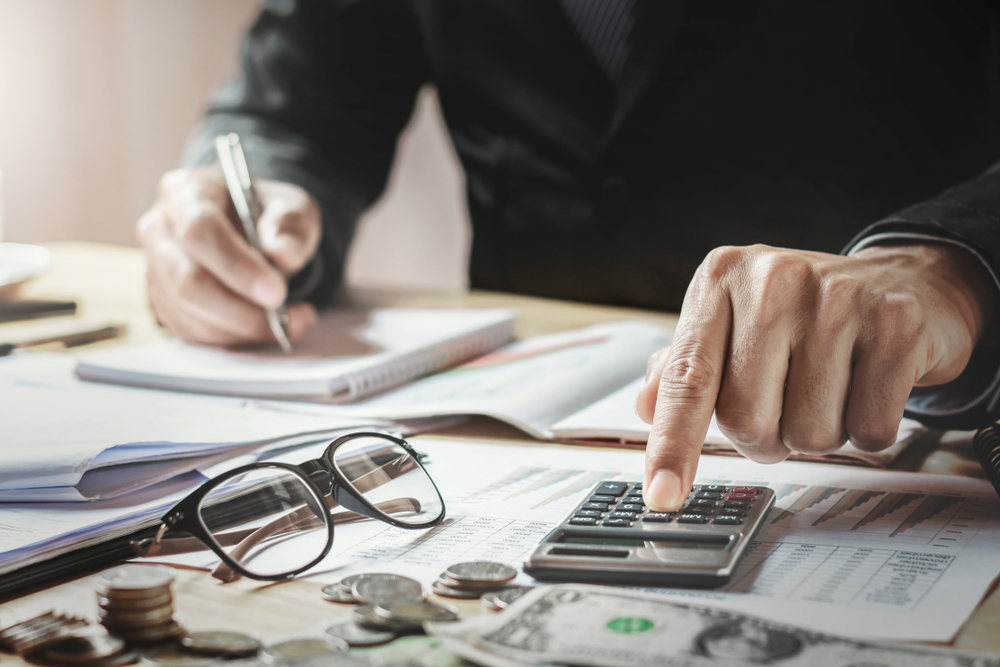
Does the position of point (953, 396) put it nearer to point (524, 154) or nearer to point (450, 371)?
point (450, 371)

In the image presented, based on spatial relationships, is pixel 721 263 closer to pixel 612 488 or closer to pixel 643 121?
pixel 612 488

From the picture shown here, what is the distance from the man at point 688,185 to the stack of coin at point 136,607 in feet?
0.85

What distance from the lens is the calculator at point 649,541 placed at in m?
0.47

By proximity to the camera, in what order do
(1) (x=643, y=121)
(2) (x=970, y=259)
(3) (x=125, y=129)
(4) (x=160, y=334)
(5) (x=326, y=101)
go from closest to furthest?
1. (2) (x=970, y=259)
2. (4) (x=160, y=334)
3. (1) (x=643, y=121)
4. (5) (x=326, y=101)
5. (3) (x=125, y=129)

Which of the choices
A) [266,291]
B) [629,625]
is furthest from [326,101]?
[629,625]

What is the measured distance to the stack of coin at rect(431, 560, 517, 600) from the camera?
1.54 feet

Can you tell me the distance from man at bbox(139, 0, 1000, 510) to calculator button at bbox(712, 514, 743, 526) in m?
0.02

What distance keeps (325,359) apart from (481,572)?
518 millimetres

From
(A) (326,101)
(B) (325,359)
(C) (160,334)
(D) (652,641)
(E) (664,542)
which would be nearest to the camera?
(D) (652,641)

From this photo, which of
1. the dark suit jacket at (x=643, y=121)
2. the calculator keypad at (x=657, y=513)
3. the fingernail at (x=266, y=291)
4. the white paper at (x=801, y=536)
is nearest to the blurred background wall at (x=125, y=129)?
the dark suit jacket at (x=643, y=121)

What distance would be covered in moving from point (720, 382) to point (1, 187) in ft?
7.45

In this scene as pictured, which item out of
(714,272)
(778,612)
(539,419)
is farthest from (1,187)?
(778,612)

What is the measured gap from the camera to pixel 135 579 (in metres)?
0.43

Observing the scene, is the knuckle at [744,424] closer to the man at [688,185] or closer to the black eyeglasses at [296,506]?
the man at [688,185]
